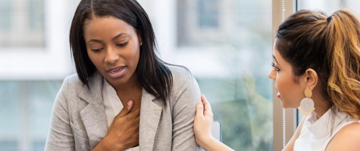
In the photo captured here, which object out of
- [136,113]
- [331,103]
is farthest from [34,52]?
[331,103]

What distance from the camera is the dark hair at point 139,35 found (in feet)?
5.08

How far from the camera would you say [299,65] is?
4.60 ft

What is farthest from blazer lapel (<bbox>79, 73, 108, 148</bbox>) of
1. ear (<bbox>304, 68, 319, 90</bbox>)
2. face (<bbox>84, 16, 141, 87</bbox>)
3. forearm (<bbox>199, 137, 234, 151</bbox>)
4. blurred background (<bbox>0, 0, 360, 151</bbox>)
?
ear (<bbox>304, 68, 319, 90</bbox>)

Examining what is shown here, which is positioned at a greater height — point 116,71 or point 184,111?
point 116,71

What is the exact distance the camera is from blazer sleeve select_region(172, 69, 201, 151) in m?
1.60

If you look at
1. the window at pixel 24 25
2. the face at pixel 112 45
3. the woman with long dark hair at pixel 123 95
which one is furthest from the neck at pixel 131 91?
the window at pixel 24 25

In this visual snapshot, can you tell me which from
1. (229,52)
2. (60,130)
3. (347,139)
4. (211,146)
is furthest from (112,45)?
(229,52)

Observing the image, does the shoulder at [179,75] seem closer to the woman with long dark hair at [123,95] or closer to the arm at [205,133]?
the woman with long dark hair at [123,95]

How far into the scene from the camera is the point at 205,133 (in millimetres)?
1583

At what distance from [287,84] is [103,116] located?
0.68 m

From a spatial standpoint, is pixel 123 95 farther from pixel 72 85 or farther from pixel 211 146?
pixel 211 146

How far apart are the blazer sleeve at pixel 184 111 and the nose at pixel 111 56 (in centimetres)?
27

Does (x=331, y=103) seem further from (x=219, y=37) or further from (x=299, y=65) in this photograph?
(x=219, y=37)

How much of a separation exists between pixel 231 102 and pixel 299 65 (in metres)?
0.97
